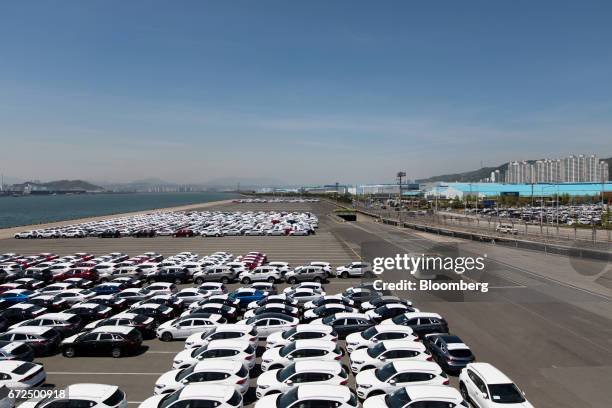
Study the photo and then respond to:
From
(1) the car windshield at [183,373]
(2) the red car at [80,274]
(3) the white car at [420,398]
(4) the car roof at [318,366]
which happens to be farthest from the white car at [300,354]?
(2) the red car at [80,274]

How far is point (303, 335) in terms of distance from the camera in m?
15.3

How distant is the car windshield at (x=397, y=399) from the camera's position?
9977mm

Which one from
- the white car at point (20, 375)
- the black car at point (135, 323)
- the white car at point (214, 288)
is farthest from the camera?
the white car at point (214, 288)

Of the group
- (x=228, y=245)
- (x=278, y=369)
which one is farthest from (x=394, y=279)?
(x=228, y=245)

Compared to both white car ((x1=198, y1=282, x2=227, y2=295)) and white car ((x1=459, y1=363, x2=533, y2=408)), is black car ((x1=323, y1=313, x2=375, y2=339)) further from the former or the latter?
white car ((x1=198, y1=282, x2=227, y2=295))

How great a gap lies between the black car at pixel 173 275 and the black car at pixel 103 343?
12797 mm

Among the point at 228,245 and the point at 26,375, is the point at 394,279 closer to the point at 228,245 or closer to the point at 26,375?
the point at 26,375

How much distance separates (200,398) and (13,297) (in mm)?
19118

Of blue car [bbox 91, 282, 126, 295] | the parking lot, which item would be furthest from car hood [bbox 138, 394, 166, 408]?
blue car [bbox 91, 282, 126, 295]

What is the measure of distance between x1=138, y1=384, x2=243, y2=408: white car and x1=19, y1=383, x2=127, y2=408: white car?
745 mm

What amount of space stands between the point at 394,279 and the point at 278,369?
A: 1739cm

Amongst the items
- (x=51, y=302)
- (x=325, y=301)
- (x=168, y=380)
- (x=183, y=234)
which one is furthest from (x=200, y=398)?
(x=183, y=234)

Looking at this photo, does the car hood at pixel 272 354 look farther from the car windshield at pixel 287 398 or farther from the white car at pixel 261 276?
the white car at pixel 261 276

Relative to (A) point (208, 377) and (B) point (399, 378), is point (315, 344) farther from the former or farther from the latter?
(A) point (208, 377)
